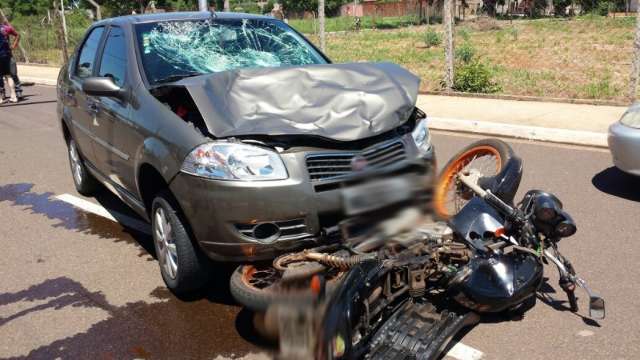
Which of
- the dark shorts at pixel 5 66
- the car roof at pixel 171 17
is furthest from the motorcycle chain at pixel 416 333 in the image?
the dark shorts at pixel 5 66

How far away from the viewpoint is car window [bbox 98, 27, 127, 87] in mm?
4961

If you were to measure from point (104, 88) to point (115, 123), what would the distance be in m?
0.37

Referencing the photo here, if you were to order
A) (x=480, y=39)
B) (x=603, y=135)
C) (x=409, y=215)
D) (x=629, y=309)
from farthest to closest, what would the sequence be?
(x=480, y=39) < (x=603, y=135) < (x=629, y=309) < (x=409, y=215)

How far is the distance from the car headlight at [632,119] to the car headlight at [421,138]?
2535mm

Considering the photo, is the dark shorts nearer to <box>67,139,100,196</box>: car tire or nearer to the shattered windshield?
<box>67,139,100,196</box>: car tire

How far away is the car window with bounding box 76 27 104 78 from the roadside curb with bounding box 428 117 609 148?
5325 mm

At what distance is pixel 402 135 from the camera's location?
412 centimetres

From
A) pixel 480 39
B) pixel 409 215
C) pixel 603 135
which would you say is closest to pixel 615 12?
pixel 480 39

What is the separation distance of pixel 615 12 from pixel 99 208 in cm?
3599

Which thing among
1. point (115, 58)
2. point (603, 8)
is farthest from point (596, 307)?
point (603, 8)

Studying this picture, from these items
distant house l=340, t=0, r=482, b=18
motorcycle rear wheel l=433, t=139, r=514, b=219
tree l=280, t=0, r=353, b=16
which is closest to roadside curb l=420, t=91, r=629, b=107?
motorcycle rear wheel l=433, t=139, r=514, b=219

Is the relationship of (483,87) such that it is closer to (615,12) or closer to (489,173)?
(489,173)

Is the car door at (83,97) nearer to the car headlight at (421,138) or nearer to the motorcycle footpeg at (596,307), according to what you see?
the car headlight at (421,138)

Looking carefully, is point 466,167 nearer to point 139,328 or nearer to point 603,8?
point 139,328
